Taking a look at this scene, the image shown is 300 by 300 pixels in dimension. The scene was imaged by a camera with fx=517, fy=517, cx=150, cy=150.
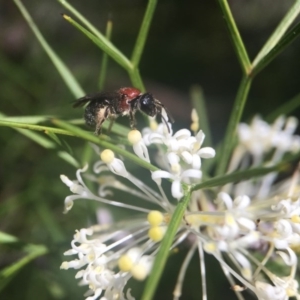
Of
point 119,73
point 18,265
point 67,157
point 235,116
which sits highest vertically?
point 119,73

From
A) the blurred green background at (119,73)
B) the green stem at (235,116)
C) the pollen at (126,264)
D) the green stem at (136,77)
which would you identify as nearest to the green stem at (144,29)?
the green stem at (136,77)

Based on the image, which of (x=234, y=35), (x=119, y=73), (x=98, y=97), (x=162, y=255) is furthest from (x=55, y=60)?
(x=119, y=73)

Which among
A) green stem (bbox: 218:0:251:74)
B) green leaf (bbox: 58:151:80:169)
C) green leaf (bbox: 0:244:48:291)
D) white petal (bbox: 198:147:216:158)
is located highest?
green stem (bbox: 218:0:251:74)

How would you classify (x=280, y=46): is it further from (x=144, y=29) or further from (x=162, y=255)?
(x=162, y=255)

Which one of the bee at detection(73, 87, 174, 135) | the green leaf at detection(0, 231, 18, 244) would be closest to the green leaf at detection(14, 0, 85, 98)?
the bee at detection(73, 87, 174, 135)

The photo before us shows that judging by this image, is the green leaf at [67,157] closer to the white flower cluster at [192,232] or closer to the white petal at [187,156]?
the white flower cluster at [192,232]

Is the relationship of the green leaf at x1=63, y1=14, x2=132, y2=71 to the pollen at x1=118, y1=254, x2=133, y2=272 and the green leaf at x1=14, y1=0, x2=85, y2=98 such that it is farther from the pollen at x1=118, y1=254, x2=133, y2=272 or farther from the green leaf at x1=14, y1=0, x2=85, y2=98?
the pollen at x1=118, y1=254, x2=133, y2=272
